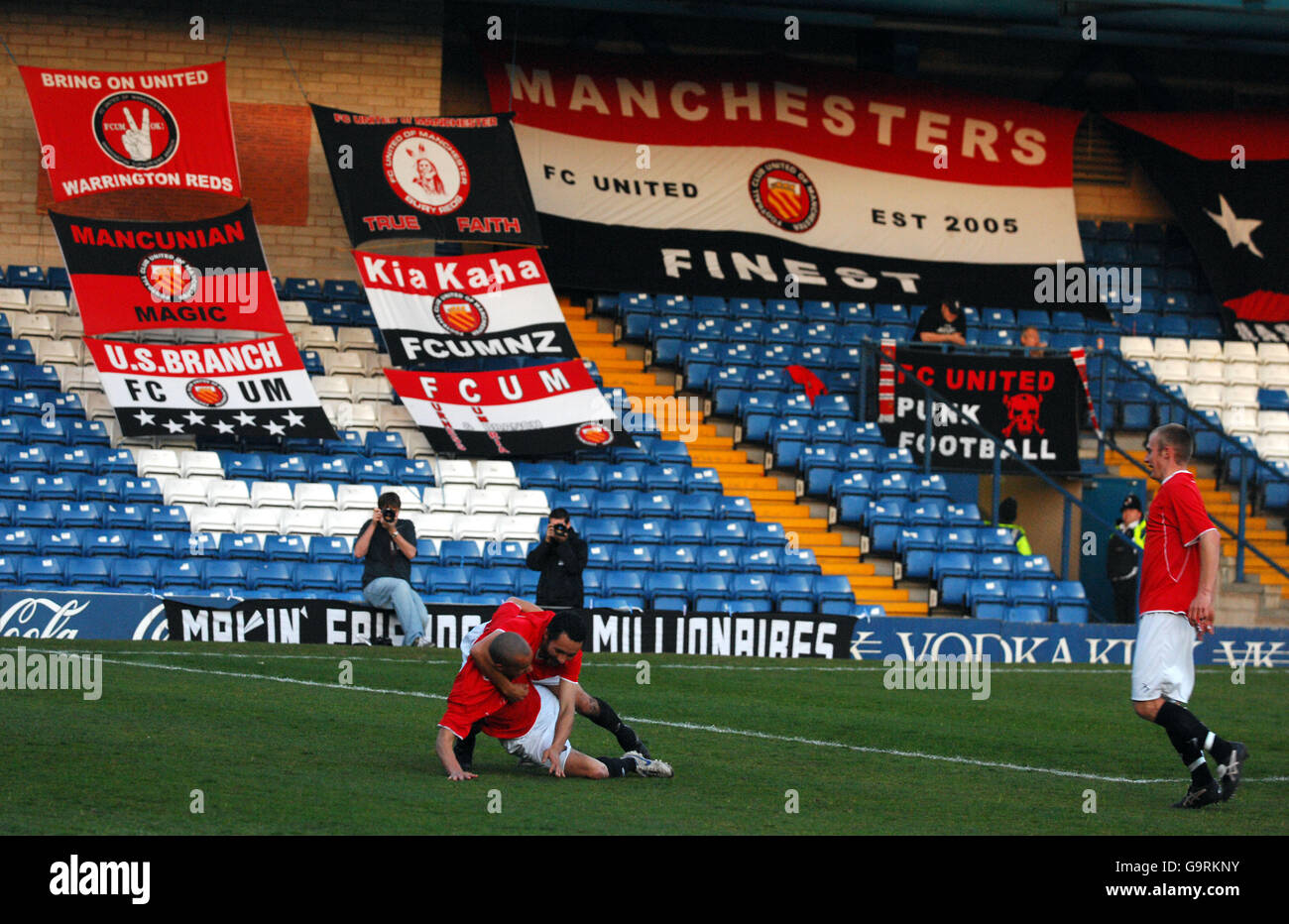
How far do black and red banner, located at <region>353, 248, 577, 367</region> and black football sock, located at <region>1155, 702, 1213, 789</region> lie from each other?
14.4 metres

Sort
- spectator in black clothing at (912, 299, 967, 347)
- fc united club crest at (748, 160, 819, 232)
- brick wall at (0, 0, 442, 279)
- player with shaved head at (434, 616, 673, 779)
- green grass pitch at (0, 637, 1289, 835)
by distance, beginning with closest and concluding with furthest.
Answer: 1. green grass pitch at (0, 637, 1289, 835)
2. player with shaved head at (434, 616, 673, 779)
3. spectator in black clothing at (912, 299, 967, 347)
4. brick wall at (0, 0, 442, 279)
5. fc united club crest at (748, 160, 819, 232)

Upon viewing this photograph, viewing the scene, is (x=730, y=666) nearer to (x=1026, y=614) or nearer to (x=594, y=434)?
(x=1026, y=614)

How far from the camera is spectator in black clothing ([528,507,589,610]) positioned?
15.5 meters

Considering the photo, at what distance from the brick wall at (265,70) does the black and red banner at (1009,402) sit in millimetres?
8476

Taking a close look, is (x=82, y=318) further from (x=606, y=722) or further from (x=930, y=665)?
(x=606, y=722)

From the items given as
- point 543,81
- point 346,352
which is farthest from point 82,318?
point 543,81

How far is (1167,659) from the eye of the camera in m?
8.52

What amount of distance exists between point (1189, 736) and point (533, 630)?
3.37 metres

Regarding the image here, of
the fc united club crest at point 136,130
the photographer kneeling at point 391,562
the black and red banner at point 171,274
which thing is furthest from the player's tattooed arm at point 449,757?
the fc united club crest at point 136,130

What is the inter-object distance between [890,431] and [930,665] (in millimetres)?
5815

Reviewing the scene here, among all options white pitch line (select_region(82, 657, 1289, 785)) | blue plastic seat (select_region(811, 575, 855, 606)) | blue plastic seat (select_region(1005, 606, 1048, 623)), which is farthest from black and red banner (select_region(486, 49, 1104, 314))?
white pitch line (select_region(82, 657, 1289, 785))

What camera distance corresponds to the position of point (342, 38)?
80.9 ft

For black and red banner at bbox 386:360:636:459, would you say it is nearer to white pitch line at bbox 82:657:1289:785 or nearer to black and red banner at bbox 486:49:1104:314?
black and red banner at bbox 486:49:1104:314

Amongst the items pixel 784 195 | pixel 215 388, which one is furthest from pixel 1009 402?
pixel 215 388
